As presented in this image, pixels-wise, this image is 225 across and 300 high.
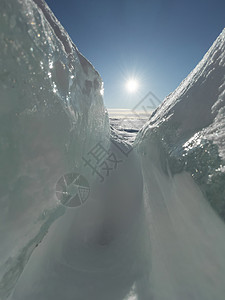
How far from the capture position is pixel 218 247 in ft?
3.47

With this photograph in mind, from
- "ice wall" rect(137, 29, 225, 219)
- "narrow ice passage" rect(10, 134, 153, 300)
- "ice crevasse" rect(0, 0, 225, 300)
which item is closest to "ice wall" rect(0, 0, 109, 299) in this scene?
"ice crevasse" rect(0, 0, 225, 300)

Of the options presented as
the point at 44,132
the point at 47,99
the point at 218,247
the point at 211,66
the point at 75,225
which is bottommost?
the point at 75,225

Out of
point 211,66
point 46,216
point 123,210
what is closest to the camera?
point 46,216

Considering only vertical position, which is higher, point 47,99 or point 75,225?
point 47,99

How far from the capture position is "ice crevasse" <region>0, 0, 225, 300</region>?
0.96 metres

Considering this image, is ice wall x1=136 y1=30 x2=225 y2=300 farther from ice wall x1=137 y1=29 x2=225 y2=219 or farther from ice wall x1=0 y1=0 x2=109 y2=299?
ice wall x1=0 y1=0 x2=109 y2=299

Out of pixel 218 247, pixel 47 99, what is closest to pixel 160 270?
pixel 218 247

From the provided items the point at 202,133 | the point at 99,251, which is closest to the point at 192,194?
the point at 202,133

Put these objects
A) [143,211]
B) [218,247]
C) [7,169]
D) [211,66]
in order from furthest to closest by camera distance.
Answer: [143,211] < [211,66] < [218,247] < [7,169]

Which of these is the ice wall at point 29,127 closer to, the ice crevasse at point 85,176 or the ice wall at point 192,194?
the ice crevasse at point 85,176

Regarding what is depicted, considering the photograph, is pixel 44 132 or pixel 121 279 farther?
pixel 121 279

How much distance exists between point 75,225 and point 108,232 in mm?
446

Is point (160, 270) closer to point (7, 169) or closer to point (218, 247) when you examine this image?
point (218, 247)

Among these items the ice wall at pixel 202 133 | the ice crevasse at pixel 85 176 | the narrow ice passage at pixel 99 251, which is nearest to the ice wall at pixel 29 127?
the ice crevasse at pixel 85 176
